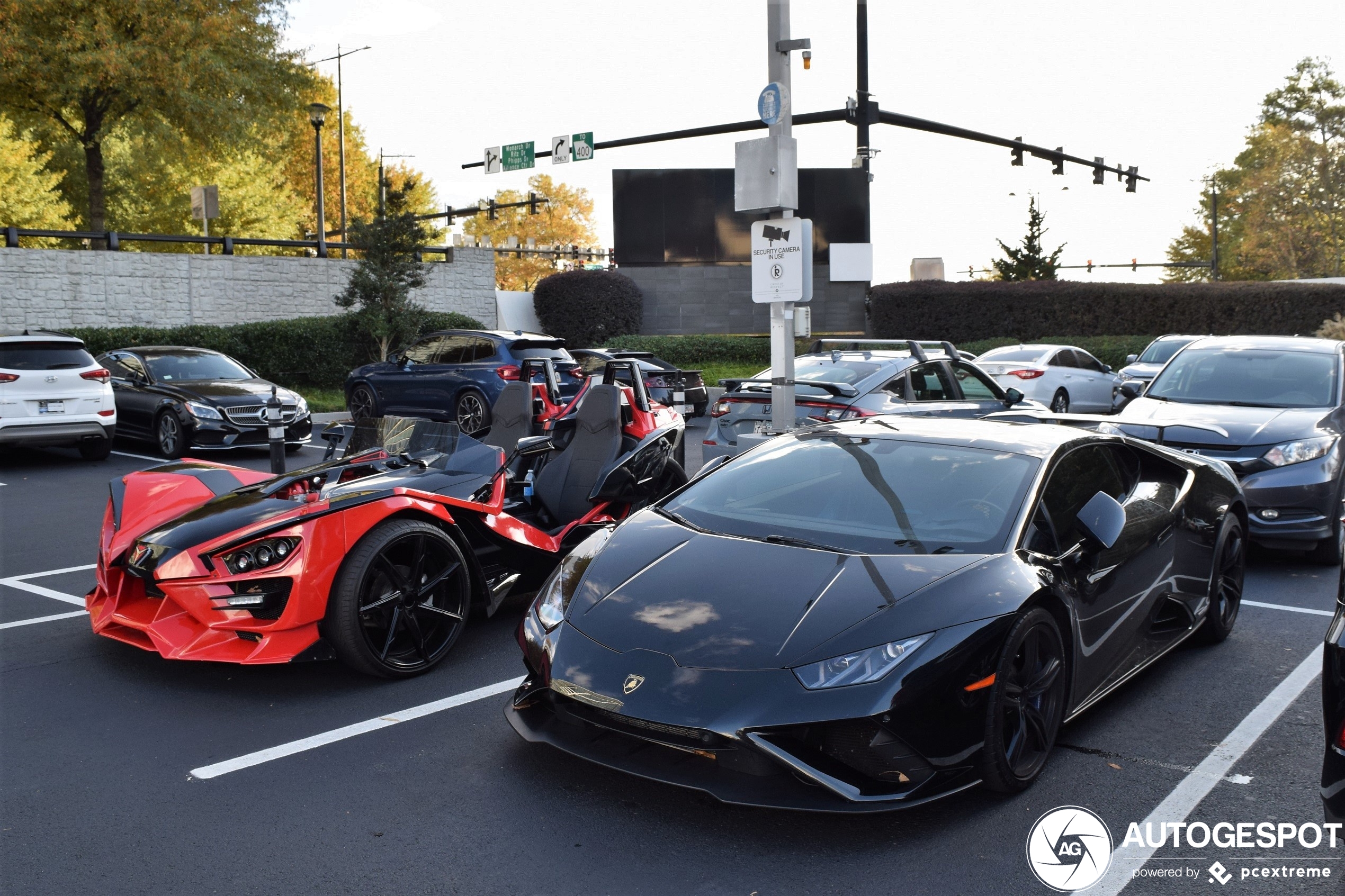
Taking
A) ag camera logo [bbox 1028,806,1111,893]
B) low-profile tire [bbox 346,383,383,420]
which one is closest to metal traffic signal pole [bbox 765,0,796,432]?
ag camera logo [bbox 1028,806,1111,893]

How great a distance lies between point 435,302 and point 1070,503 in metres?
25.2

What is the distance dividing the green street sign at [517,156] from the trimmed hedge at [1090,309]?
1146 centimetres

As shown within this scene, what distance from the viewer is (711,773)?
11.4 feet

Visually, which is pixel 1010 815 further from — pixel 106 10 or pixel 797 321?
pixel 106 10

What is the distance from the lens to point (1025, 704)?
3.93 meters

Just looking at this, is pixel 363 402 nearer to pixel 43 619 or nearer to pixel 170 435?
pixel 170 435

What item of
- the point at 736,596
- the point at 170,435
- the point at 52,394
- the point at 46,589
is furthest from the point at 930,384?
the point at 52,394

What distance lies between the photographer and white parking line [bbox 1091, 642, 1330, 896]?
3439 millimetres

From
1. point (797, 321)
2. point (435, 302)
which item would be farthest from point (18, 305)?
point (797, 321)

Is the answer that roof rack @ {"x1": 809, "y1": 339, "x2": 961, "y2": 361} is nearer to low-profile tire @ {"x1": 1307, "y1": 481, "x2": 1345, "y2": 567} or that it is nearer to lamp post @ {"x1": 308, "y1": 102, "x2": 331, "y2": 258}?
low-profile tire @ {"x1": 1307, "y1": 481, "x2": 1345, "y2": 567}

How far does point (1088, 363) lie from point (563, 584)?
1720 centimetres

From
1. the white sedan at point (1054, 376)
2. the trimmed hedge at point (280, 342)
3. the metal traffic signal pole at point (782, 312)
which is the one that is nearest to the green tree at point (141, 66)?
the trimmed hedge at point (280, 342)

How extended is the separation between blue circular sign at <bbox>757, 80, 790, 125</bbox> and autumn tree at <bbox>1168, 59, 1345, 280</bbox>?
48875 mm

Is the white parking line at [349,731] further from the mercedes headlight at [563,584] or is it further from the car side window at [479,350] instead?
the car side window at [479,350]
